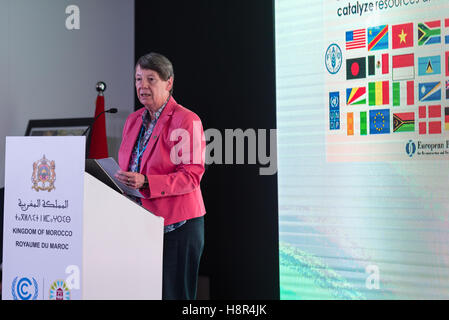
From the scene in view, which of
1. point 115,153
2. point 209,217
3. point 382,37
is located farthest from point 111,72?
point 382,37

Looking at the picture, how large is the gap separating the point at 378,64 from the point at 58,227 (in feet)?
6.96

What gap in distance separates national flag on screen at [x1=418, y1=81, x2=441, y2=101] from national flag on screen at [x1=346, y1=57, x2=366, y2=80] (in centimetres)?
34

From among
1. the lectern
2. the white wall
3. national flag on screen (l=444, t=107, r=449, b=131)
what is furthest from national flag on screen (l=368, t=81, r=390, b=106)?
the white wall

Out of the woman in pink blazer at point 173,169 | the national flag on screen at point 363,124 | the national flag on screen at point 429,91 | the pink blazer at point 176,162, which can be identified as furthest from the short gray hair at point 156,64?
the national flag on screen at point 429,91

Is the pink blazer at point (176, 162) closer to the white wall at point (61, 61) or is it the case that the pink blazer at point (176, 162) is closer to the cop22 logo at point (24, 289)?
the cop22 logo at point (24, 289)

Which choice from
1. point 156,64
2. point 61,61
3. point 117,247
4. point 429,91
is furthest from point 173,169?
point 61,61

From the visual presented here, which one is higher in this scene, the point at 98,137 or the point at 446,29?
the point at 446,29

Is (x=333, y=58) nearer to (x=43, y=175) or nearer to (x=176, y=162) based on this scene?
(x=176, y=162)

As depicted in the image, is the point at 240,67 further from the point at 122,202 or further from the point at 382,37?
the point at 122,202

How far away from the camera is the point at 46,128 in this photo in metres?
4.23

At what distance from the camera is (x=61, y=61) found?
4.40 meters

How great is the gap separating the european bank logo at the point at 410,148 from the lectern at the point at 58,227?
1.80 m

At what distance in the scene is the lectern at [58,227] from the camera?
1570 mm

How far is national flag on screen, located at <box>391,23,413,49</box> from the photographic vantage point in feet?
9.57
